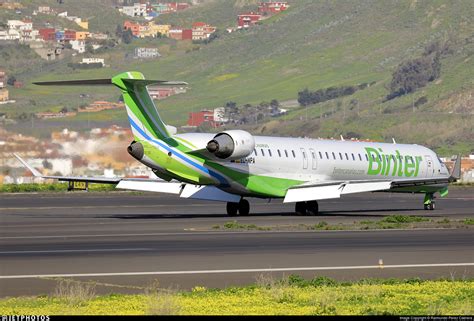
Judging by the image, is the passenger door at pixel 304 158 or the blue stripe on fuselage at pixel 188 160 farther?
the passenger door at pixel 304 158

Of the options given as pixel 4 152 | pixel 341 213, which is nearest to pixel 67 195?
pixel 4 152

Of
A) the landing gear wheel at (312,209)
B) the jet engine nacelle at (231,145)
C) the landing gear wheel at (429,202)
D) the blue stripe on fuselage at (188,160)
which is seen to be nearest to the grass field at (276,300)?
the blue stripe on fuselage at (188,160)

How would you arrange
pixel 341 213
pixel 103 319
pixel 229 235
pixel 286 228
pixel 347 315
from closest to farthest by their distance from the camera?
1. pixel 103 319
2. pixel 347 315
3. pixel 229 235
4. pixel 286 228
5. pixel 341 213

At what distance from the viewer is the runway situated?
29.9m

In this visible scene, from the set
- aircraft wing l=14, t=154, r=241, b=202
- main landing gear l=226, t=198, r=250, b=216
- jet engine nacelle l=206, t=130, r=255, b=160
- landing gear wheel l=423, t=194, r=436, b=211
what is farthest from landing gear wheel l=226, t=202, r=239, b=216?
landing gear wheel l=423, t=194, r=436, b=211

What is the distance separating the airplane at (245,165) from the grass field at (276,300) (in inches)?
1009

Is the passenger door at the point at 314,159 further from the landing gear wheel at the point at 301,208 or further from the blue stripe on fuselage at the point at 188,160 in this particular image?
the blue stripe on fuselage at the point at 188,160

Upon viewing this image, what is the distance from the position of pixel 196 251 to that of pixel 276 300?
1107cm

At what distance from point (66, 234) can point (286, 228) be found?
308 inches

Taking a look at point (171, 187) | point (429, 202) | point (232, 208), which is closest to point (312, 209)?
point (232, 208)

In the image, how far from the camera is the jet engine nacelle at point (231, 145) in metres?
54.5

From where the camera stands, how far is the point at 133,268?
103 feet

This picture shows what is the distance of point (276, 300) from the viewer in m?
25.3

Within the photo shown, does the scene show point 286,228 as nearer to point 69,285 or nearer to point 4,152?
point 69,285
